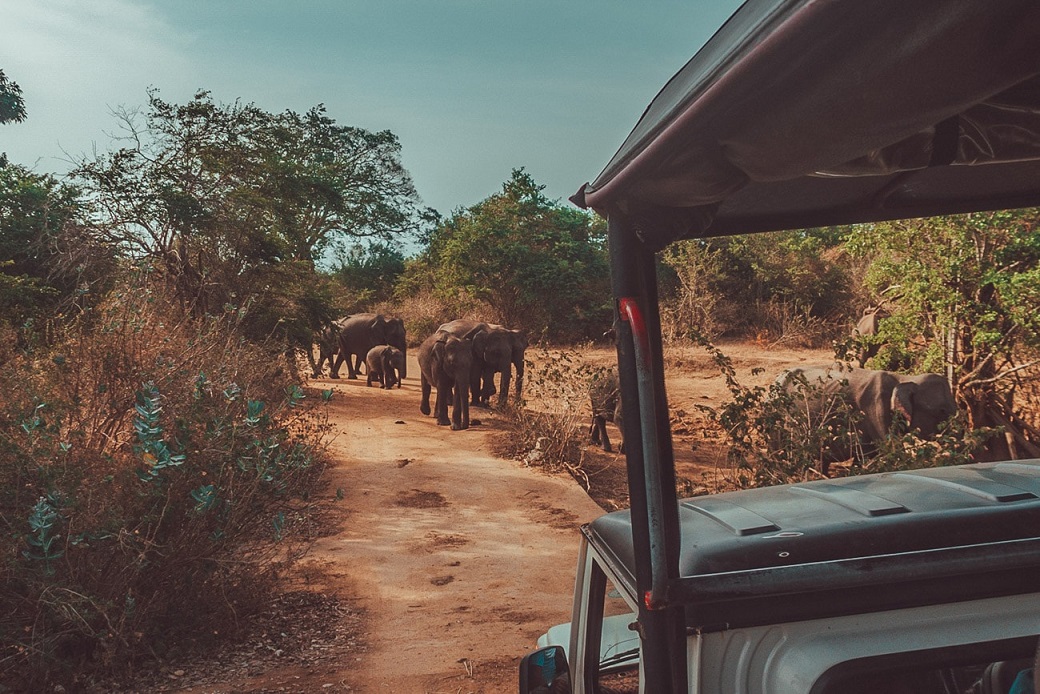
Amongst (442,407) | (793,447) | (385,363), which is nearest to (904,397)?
(793,447)

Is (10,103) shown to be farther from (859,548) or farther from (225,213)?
(859,548)

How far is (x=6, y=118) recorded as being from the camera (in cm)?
2027

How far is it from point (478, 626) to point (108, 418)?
2.97 m

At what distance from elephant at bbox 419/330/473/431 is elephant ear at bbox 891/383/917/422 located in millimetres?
6254

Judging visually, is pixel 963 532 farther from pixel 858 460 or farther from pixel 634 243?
pixel 858 460

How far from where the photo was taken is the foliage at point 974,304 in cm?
953

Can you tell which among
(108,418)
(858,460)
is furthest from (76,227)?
(858,460)

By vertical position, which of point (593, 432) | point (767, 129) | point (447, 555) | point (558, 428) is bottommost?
point (447, 555)

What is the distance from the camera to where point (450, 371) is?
13.8m

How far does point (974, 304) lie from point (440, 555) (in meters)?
6.79

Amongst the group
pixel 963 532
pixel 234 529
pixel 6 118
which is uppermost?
pixel 6 118

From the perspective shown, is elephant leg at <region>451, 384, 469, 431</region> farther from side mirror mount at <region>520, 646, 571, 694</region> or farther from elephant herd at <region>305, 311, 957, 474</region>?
side mirror mount at <region>520, 646, 571, 694</region>

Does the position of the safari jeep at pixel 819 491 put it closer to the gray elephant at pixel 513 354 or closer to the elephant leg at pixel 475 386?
the elephant leg at pixel 475 386

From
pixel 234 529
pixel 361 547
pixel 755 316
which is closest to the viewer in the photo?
pixel 234 529
